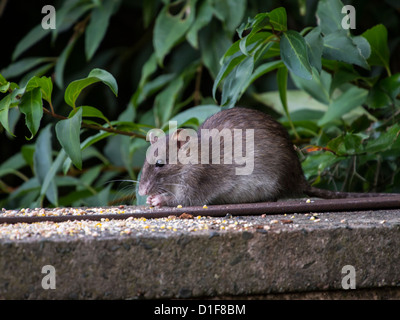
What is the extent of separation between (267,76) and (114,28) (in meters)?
1.67

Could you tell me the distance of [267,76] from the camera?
473 cm

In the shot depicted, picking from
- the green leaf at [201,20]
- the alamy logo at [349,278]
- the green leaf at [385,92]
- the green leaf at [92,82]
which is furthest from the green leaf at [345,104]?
the alamy logo at [349,278]

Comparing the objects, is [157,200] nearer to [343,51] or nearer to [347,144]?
[347,144]

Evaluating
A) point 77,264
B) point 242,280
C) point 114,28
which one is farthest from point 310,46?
point 114,28

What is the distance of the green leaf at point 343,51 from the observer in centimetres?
284

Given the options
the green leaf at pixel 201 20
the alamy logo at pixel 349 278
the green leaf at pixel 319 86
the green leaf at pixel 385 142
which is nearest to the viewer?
the alamy logo at pixel 349 278

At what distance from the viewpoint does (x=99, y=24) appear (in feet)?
14.3

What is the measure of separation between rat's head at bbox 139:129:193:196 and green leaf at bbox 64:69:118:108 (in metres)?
0.50

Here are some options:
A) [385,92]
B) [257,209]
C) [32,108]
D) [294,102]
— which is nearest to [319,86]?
[294,102]

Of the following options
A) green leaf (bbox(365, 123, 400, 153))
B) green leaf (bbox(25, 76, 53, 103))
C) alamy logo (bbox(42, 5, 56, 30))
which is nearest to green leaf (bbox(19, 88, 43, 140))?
green leaf (bbox(25, 76, 53, 103))

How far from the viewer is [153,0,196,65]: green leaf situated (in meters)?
3.89

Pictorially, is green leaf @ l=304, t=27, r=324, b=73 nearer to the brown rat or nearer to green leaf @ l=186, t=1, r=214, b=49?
the brown rat

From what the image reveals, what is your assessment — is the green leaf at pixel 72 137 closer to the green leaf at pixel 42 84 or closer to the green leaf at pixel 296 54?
the green leaf at pixel 42 84

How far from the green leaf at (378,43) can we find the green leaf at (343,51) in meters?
0.28
